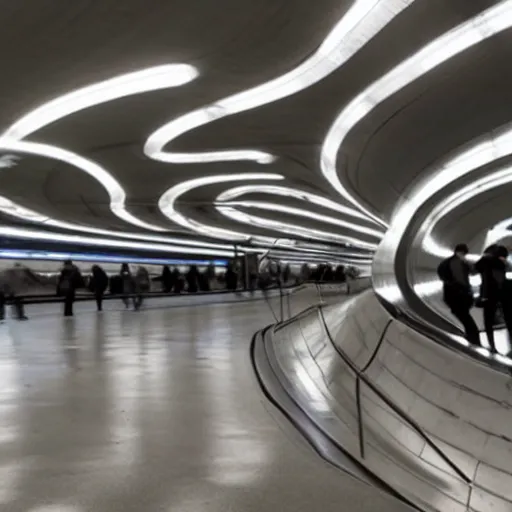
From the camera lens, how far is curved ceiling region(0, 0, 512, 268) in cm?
673

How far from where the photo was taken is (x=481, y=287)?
359 inches

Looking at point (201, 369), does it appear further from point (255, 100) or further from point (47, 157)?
point (47, 157)

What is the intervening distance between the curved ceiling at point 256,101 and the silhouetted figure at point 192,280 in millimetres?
8843

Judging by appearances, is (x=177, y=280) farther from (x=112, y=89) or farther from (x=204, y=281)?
(x=112, y=89)

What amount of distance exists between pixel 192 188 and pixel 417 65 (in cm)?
727

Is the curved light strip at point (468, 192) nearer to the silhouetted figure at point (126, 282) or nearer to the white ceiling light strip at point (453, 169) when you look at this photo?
the white ceiling light strip at point (453, 169)

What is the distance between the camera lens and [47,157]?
12.1 meters

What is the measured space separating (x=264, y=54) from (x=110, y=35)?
1643 millimetres

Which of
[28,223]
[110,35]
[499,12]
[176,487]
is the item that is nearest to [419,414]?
[176,487]

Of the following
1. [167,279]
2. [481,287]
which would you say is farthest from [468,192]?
[167,279]

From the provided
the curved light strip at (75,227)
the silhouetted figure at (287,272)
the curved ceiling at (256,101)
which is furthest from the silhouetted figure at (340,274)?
the curved light strip at (75,227)

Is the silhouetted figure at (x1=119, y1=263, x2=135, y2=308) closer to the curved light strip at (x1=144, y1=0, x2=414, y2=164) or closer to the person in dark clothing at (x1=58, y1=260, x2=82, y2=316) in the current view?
the person in dark clothing at (x1=58, y1=260, x2=82, y2=316)

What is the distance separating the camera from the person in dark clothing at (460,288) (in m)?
9.67

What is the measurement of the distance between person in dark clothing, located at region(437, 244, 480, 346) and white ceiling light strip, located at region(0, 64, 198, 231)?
4.60 metres
